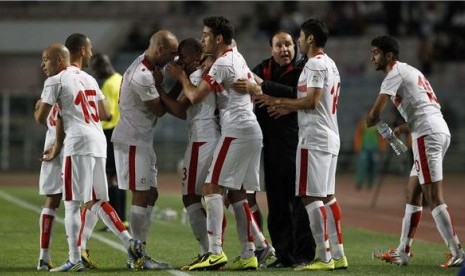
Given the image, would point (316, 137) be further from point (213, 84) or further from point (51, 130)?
point (51, 130)

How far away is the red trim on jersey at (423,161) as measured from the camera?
11.8 meters

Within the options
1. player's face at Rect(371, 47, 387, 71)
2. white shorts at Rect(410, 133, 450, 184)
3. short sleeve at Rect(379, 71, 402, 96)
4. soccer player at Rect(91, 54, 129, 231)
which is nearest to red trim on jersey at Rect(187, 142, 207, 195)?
short sleeve at Rect(379, 71, 402, 96)

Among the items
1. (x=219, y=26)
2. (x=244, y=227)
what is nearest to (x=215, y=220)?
(x=244, y=227)

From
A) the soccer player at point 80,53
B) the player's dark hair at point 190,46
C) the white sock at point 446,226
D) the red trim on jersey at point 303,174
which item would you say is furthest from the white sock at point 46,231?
the white sock at point 446,226

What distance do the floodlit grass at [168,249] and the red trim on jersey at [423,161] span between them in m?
0.88

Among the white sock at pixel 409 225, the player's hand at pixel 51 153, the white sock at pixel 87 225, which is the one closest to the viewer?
the player's hand at pixel 51 153

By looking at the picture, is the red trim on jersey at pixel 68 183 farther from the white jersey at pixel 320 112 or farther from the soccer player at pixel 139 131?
the white jersey at pixel 320 112

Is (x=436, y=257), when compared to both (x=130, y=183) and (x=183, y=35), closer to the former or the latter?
(x=130, y=183)

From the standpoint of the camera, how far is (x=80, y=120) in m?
10.9

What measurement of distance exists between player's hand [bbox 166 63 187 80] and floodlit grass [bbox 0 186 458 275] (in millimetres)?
1763

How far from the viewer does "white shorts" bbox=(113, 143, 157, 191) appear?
11.1 m

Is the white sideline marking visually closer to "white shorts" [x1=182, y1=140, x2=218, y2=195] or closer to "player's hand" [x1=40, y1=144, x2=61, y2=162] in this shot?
"white shorts" [x1=182, y1=140, x2=218, y2=195]

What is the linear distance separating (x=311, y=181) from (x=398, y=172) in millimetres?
24442

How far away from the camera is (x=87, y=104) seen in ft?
35.8
